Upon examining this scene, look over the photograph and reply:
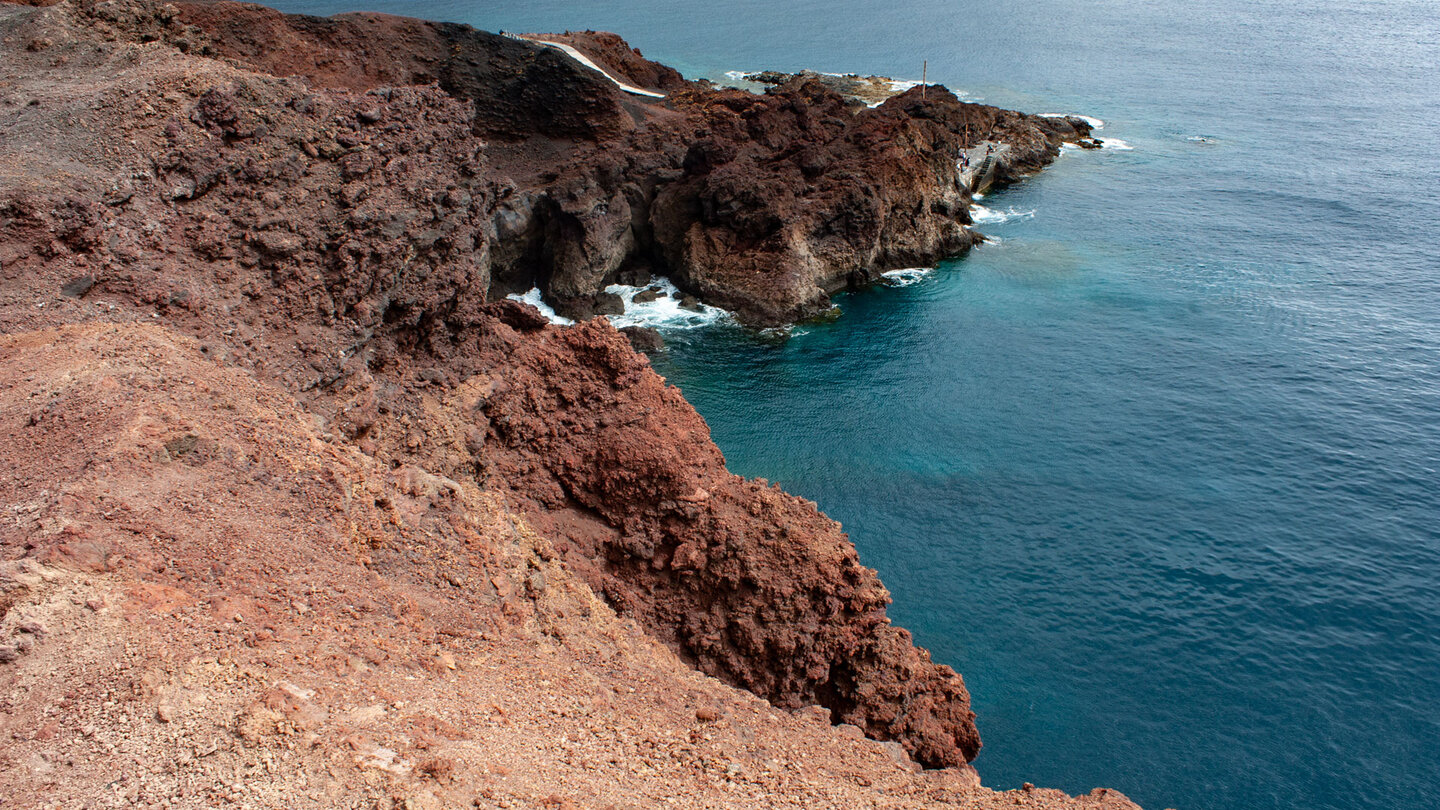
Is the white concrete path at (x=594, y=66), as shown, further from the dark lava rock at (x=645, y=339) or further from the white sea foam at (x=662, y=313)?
the dark lava rock at (x=645, y=339)

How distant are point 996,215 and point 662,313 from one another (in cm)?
3369

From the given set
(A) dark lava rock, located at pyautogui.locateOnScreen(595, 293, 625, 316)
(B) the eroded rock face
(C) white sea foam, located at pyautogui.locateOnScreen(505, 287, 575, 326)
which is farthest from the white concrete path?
(A) dark lava rock, located at pyautogui.locateOnScreen(595, 293, 625, 316)

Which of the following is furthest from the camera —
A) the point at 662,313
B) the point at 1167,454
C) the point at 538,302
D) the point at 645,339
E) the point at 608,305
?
the point at 538,302

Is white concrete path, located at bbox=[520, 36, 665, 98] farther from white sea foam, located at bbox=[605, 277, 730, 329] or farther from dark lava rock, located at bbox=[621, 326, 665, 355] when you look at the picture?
dark lava rock, located at bbox=[621, 326, 665, 355]

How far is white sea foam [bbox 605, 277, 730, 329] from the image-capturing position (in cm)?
5300

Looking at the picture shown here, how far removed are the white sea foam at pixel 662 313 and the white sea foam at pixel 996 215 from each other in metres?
29.1

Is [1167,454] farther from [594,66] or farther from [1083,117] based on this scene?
[1083,117]

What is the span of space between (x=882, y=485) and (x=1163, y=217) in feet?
146

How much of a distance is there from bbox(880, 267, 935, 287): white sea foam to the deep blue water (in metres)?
0.97

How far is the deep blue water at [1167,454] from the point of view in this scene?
27.6 metres

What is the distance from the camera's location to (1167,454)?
39938 millimetres

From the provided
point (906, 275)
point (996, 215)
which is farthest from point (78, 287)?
point (996, 215)

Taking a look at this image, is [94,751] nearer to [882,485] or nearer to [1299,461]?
[882,485]

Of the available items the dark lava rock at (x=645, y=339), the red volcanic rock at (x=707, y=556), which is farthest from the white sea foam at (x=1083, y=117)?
the red volcanic rock at (x=707, y=556)
